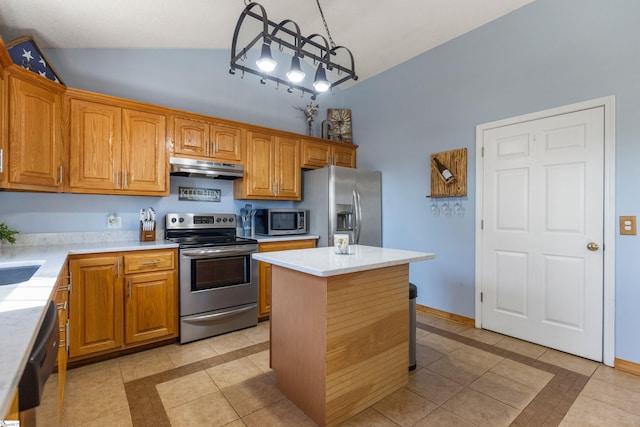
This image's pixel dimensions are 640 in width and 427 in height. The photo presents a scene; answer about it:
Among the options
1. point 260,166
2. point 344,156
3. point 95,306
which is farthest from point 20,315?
point 344,156

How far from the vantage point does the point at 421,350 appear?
8.84 ft

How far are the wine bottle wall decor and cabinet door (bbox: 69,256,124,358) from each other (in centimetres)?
324

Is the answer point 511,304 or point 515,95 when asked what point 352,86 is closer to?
point 515,95

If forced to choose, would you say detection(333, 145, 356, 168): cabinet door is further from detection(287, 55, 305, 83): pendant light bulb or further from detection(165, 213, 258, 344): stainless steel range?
detection(287, 55, 305, 83): pendant light bulb

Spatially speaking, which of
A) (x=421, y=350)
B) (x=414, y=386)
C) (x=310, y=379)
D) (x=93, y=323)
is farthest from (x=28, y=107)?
(x=421, y=350)

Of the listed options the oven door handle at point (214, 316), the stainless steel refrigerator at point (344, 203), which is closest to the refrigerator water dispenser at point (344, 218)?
the stainless steel refrigerator at point (344, 203)

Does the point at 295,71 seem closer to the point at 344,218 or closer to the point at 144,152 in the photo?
the point at 144,152

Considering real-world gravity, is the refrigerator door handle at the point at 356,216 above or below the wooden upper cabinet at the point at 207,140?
below

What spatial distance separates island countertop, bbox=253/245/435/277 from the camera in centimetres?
160

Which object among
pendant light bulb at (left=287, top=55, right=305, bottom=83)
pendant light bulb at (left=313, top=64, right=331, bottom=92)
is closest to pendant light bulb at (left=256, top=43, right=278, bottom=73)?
pendant light bulb at (left=287, top=55, right=305, bottom=83)

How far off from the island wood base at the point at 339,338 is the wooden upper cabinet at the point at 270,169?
5.62ft

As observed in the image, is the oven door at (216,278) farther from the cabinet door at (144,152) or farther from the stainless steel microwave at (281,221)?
the cabinet door at (144,152)

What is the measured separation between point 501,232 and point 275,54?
140 inches

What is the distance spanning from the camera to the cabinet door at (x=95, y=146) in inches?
101
